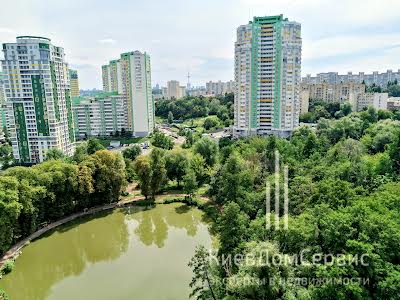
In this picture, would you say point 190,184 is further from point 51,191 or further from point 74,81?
point 74,81

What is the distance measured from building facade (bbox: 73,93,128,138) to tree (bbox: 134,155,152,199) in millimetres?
28534

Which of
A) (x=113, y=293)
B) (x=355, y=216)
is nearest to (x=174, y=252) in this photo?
(x=113, y=293)

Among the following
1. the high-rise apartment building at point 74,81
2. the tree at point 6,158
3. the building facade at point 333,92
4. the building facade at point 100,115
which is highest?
the high-rise apartment building at point 74,81

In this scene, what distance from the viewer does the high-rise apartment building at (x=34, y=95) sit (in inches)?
1145

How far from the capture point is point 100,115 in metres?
48.2

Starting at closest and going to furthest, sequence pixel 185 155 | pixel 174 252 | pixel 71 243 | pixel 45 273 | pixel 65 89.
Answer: pixel 45 273 < pixel 174 252 < pixel 71 243 < pixel 185 155 < pixel 65 89

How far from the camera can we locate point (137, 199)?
21750 mm

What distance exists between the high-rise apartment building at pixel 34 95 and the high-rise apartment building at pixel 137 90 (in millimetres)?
14007

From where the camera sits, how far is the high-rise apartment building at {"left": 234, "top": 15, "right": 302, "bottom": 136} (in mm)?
33281

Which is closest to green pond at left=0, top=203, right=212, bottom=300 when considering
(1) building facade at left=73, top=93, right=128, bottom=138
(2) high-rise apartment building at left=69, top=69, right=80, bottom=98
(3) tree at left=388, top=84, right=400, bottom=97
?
(1) building facade at left=73, top=93, right=128, bottom=138

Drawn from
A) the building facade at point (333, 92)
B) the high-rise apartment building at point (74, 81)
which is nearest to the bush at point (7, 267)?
the building facade at point (333, 92)

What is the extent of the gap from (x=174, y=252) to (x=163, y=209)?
5.61 meters

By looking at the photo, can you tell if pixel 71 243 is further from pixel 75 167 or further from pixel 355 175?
pixel 355 175

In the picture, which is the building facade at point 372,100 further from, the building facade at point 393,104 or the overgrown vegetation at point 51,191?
the overgrown vegetation at point 51,191
